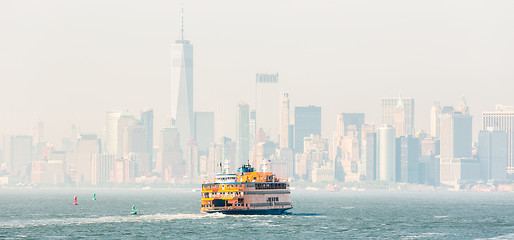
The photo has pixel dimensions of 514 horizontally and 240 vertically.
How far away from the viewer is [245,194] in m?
173

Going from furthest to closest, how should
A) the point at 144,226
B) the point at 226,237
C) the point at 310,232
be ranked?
the point at 144,226 → the point at 310,232 → the point at 226,237

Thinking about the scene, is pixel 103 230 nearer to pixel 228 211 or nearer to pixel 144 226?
pixel 144 226

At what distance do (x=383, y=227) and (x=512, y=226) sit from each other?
81.5 ft

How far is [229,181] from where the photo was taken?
175 m

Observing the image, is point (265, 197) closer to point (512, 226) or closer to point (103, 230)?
point (103, 230)

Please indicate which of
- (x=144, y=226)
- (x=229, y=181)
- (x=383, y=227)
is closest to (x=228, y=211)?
(x=229, y=181)

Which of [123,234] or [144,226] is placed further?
[144,226]

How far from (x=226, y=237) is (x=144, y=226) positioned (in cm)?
2689

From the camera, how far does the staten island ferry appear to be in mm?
173375

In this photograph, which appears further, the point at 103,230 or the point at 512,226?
the point at 512,226

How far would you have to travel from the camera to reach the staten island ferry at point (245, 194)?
173 meters

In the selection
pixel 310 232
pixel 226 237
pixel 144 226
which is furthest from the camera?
pixel 144 226

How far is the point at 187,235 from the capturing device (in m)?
Answer: 149

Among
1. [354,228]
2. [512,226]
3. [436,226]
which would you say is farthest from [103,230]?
[512,226]
